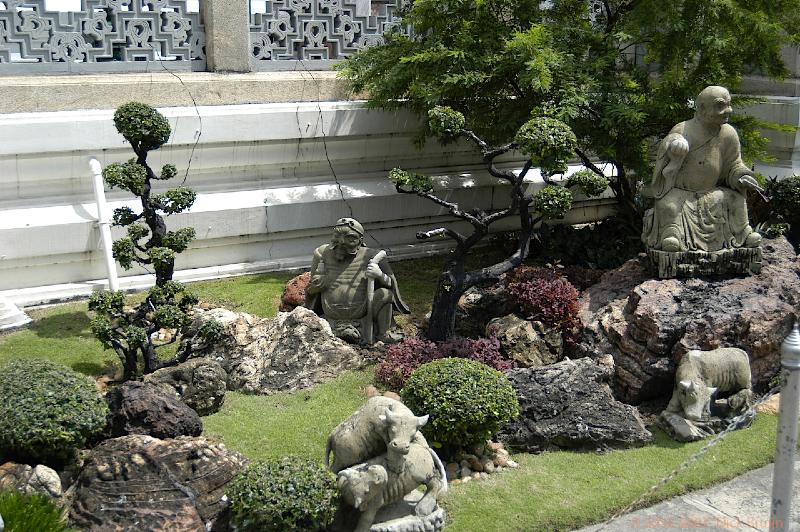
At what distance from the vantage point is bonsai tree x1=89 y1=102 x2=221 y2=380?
9.45 m

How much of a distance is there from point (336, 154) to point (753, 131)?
572 cm

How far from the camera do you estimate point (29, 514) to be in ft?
21.5

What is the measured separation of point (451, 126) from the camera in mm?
10883

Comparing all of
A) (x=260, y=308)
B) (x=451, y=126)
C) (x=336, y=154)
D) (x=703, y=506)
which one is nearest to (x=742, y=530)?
(x=703, y=506)

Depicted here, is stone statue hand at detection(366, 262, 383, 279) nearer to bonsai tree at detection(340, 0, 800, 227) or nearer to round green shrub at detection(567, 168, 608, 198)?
round green shrub at detection(567, 168, 608, 198)

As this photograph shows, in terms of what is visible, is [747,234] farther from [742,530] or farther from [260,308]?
[260,308]

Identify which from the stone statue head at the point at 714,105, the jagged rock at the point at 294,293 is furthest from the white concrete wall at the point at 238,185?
the stone statue head at the point at 714,105

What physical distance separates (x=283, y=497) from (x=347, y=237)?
422 cm

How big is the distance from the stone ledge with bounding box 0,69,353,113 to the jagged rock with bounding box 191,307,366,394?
3.56 m

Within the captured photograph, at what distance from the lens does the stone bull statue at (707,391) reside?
31.0ft

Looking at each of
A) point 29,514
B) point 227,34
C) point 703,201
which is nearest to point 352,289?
point 703,201

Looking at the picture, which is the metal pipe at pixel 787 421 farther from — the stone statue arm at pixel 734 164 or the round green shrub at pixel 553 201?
the stone statue arm at pixel 734 164

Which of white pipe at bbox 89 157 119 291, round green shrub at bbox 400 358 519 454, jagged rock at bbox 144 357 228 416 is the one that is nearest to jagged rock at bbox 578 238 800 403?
round green shrub at bbox 400 358 519 454

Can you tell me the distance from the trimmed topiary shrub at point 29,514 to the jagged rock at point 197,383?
2.30m
